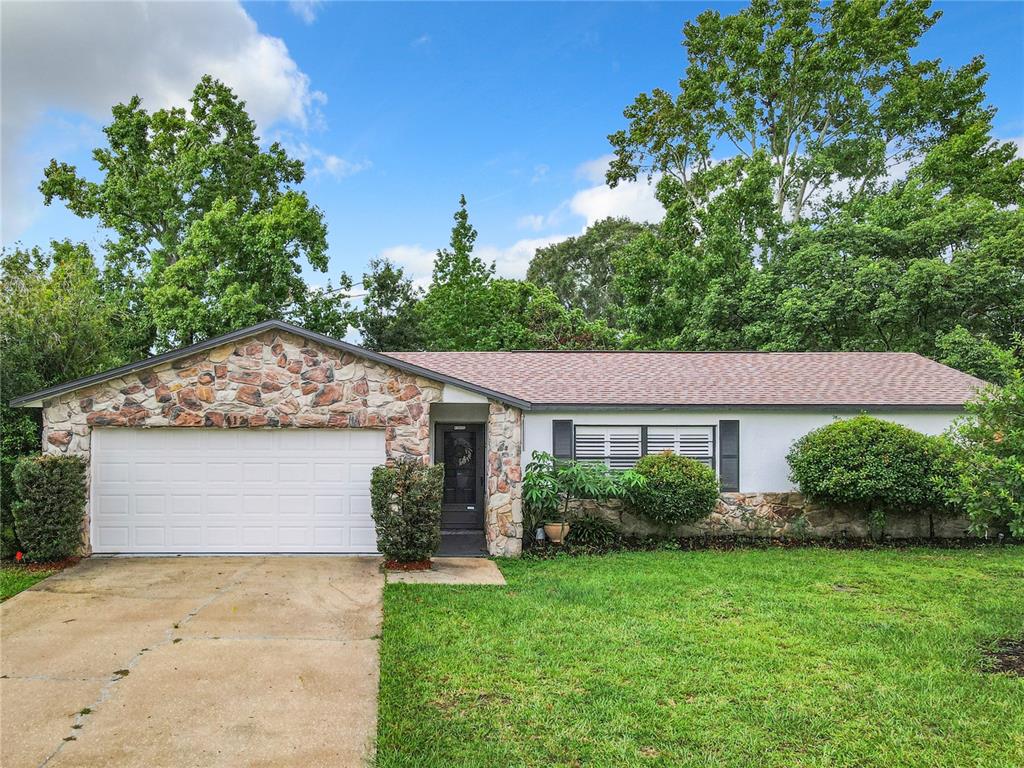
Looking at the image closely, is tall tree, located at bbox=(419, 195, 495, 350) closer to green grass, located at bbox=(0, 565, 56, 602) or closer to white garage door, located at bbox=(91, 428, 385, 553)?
white garage door, located at bbox=(91, 428, 385, 553)

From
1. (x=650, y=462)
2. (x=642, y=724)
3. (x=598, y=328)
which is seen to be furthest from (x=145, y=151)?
(x=642, y=724)

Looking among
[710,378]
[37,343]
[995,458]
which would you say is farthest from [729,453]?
[37,343]

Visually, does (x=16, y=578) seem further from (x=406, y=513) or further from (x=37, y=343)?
(x=406, y=513)

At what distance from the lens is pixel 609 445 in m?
11.6

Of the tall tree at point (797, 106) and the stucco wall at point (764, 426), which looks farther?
the tall tree at point (797, 106)

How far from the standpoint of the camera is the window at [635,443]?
37.8 ft

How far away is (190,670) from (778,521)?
10230 mm

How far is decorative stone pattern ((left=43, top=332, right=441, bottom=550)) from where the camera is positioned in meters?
9.38

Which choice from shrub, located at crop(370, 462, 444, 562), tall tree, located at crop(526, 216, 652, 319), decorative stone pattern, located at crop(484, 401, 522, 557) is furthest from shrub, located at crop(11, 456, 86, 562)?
tall tree, located at crop(526, 216, 652, 319)

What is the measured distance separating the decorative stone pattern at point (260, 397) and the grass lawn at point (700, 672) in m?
3.11

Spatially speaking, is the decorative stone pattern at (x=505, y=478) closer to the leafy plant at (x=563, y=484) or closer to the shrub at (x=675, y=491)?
the leafy plant at (x=563, y=484)

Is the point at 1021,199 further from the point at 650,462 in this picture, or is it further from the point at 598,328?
the point at 650,462

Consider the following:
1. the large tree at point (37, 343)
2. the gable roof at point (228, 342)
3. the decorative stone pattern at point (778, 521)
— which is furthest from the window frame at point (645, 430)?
the large tree at point (37, 343)

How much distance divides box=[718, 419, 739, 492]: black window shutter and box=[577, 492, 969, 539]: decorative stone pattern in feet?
0.87
